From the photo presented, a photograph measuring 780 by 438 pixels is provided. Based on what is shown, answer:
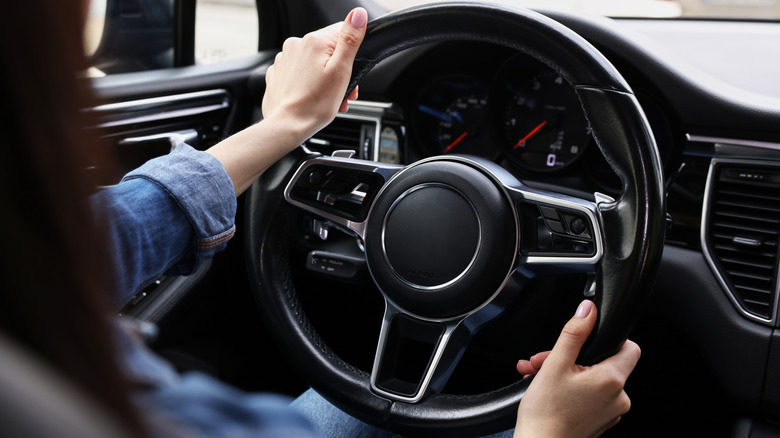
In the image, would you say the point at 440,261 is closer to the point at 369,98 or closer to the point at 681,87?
the point at 681,87

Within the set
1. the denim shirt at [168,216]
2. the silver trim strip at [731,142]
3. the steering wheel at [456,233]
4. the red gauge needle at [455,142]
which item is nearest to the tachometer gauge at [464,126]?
the red gauge needle at [455,142]

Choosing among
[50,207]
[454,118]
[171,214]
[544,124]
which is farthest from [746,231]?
[50,207]

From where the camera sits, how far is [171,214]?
2.90ft

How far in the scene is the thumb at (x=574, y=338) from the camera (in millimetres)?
842

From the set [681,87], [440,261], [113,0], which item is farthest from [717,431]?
[113,0]

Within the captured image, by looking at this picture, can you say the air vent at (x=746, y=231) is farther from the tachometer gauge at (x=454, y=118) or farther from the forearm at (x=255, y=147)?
the forearm at (x=255, y=147)

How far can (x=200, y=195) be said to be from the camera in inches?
35.6

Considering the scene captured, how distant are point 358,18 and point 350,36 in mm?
27

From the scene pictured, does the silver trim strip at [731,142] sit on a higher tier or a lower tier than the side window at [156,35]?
higher

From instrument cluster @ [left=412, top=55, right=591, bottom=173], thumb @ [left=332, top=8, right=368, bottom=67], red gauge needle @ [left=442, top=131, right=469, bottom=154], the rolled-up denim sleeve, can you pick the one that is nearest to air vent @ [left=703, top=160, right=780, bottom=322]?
instrument cluster @ [left=412, top=55, right=591, bottom=173]

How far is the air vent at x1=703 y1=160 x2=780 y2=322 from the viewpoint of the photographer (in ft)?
3.95

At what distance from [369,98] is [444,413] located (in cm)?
85

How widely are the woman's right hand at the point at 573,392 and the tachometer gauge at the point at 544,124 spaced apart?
0.68m

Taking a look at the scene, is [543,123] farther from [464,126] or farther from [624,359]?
[624,359]
